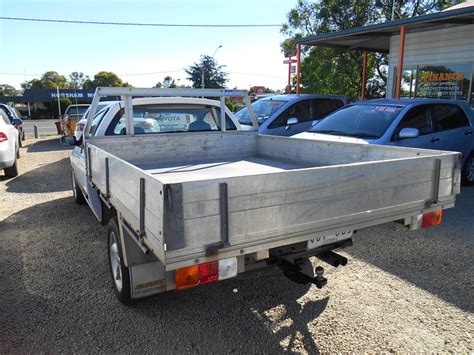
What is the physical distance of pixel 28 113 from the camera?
4831cm

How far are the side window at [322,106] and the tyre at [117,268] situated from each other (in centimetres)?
753

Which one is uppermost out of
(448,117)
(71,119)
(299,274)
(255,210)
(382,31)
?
(382,31)

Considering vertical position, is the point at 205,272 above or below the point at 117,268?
above

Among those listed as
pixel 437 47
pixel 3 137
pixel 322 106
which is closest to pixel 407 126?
pixel 322 106

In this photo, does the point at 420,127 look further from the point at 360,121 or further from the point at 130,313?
the point at 130,313

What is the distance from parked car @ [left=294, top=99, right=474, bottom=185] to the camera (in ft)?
20.4

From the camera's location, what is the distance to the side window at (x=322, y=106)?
33.4 feet

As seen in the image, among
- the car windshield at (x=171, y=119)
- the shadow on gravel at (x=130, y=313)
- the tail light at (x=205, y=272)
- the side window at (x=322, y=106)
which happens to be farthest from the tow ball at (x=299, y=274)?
the side window at (x=322, y=106)

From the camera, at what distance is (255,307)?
3.42 meters

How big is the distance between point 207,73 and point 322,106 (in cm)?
3215

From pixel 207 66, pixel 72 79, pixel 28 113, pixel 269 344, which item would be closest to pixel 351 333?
pixel 269 344

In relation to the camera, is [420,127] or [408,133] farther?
[420,127]

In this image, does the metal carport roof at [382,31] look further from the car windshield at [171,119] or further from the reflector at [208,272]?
the reflector at [208,272]

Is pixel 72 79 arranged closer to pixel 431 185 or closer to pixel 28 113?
pixel 28 113
